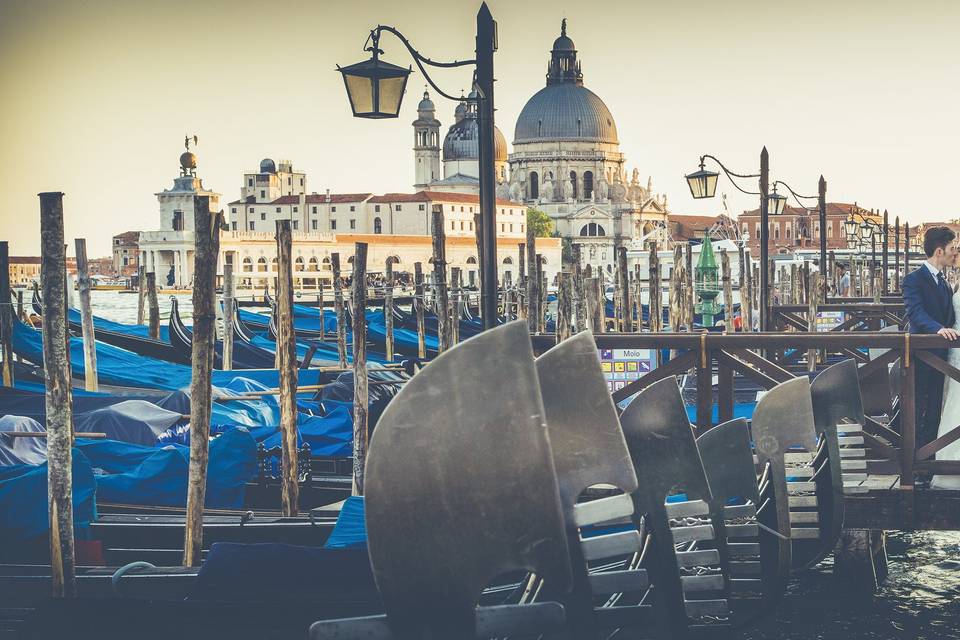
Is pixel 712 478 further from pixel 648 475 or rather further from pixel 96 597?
pixel 96 597

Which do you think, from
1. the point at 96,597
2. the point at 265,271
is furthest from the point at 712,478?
the point at 265,271

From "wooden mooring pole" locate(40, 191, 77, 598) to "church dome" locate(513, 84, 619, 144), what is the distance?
5865 cm

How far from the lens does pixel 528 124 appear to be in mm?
63000

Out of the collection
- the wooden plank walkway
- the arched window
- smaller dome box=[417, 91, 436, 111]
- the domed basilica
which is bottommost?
the wooden plank walkway

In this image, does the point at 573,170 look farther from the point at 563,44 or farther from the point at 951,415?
the point at 951,415

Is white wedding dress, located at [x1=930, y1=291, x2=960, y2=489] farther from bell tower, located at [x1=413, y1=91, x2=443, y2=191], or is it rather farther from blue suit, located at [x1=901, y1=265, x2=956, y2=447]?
bell tower, located at [x1=413, y1=91, x2=443, y2=191]

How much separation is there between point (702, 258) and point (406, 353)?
422cm

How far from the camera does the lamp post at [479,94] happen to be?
3.60 meters

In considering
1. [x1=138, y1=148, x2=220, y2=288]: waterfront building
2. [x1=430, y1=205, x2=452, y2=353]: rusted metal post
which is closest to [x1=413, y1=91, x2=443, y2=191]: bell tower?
[x1=138, y1=148, x2=220, y2=288]: waterfront building

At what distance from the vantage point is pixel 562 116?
204 ft

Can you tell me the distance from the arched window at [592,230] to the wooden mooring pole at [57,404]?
57.8m

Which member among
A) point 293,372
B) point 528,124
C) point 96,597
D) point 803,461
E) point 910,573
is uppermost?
point 528,124

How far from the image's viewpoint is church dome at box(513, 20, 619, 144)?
6228 centimetres

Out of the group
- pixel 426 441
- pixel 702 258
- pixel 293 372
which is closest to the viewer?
pixel 426 441
